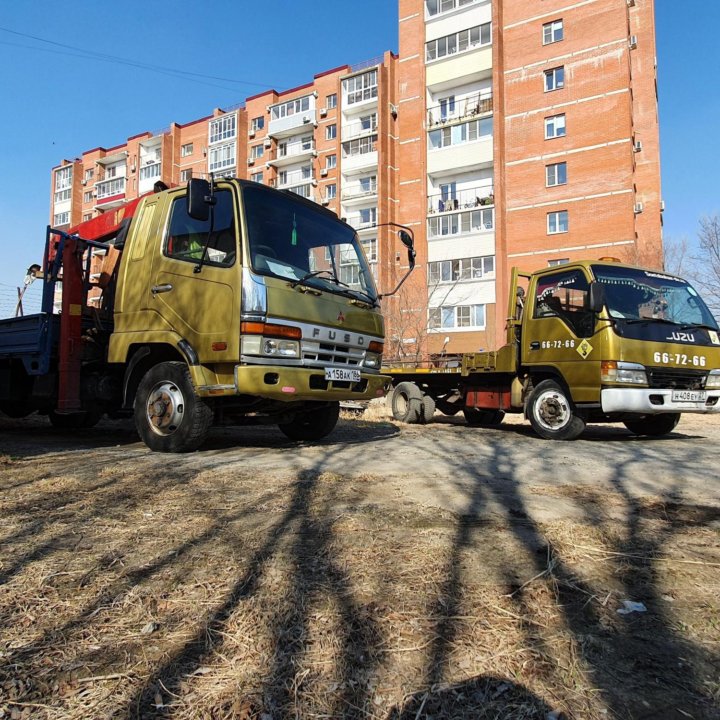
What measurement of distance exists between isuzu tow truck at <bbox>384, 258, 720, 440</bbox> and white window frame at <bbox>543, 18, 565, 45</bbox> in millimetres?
33050

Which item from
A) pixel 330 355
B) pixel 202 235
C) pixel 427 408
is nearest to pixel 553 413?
pixel 427 408

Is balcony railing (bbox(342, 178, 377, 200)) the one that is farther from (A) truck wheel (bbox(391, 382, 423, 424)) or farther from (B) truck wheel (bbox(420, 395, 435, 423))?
(B) truck wheel (bbox(420, 395, 435, 423))

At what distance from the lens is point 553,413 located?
7.86 m

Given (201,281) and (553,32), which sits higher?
(553,32)

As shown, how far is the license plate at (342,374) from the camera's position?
579 centimetres

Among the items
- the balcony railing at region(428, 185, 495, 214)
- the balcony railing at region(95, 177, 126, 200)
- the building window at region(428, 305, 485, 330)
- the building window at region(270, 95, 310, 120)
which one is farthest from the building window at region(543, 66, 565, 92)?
the balcony railing at region(95, 177, 126, 200)

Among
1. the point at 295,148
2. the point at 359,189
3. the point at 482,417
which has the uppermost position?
the point at 295,148

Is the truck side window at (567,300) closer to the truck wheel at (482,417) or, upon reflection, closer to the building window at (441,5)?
the truck wheel at (482,417)

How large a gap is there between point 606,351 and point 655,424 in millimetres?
2523

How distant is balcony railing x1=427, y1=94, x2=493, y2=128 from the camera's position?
36.8m

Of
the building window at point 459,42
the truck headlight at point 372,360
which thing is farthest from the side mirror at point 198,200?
the building window at point 459,42

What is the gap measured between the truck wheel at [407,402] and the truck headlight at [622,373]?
4332 millimetres

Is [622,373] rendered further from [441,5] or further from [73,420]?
[441,5]

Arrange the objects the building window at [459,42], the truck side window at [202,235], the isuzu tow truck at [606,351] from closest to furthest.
Answer: the truck side window at [202,235] < the isuzu tow truck at [606,351] < the building window at [459,42]
